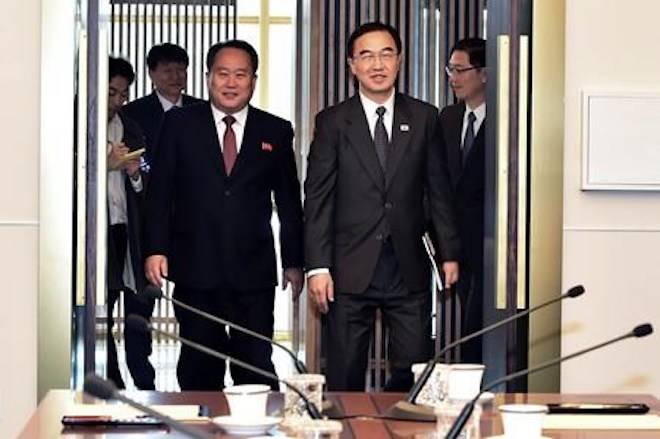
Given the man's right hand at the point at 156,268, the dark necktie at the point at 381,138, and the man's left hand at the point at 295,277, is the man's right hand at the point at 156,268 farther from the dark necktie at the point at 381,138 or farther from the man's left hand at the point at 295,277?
the dark necktie at the point at 381,138

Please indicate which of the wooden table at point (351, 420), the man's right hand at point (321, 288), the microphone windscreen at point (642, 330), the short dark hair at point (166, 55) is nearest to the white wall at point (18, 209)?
the man's right hand at point (321, 288)

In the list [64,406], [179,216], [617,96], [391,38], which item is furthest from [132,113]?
[64,406]

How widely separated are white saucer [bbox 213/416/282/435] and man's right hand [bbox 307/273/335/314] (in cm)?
203

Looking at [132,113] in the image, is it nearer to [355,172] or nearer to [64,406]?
[355,172]

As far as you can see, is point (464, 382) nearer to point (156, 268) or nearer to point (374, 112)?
point (374, 112)

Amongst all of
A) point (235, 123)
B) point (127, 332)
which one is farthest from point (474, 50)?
point (127, 332)

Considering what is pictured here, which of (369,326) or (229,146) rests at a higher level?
(229,146)

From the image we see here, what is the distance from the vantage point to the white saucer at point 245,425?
7.73ft

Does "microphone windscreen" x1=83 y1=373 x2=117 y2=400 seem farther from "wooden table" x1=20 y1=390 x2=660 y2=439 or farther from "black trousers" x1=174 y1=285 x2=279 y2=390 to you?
"black trousers" x1=174 y1=285 x2=279 y2=390

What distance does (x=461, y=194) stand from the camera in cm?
534

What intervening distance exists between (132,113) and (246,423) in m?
4.02

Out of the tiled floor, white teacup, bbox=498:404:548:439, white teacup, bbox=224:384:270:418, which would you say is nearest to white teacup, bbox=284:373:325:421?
white teacup, bbox=224:384:270:418

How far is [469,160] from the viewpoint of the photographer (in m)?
5.31

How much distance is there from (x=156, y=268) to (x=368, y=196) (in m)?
0.79
